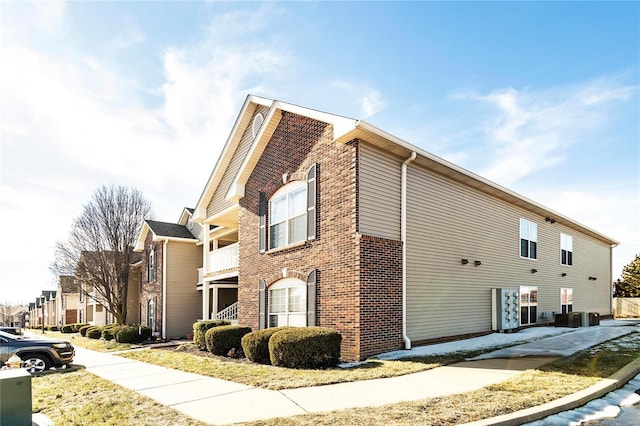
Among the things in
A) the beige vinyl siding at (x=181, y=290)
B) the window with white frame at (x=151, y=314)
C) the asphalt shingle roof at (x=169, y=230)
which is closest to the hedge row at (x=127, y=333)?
the beige vinyl siding at (x=181, y=290)

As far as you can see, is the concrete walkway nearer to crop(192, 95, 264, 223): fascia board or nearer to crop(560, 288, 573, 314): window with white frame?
crop(192, 95, 264, 223): fascia board

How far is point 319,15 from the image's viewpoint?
38.7 feet

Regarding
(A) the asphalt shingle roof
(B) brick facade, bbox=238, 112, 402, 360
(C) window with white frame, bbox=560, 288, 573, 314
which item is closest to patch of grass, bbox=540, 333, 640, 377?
(B) brick facade, bbox=238, 112, 402, 360

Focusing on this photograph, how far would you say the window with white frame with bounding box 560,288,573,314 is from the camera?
22781 mm

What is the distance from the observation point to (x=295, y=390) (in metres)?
8.27

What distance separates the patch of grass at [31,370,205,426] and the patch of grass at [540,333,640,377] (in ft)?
25.5

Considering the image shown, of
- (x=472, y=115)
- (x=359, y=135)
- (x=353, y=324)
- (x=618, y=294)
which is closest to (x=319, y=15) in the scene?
(x=359, y=135)

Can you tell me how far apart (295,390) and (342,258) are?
472 centimetres

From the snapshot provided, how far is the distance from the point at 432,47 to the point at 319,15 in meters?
3.79

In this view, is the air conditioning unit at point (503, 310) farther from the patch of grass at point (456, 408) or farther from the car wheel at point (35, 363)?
the car wheel at point (35, 363)

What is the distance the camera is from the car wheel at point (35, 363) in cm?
1246

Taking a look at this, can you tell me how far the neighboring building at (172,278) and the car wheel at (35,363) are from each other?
40.4 feet

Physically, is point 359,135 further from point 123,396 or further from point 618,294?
point 618,294

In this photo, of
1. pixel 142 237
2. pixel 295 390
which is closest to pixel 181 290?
pixel 142 237
